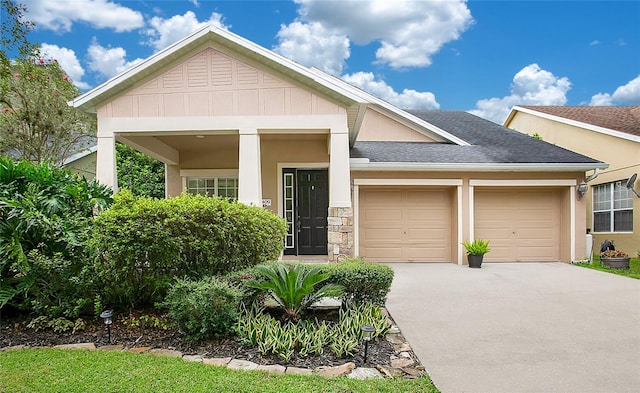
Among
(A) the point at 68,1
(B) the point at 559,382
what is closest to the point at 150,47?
(A) the point at 68,1

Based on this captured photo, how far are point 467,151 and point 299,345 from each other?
30.9 feet

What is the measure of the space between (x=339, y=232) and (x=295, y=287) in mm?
3805

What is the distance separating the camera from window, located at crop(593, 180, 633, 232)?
12.3 m

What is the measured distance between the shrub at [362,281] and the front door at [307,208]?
5811 mm

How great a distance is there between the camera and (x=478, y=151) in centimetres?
1178

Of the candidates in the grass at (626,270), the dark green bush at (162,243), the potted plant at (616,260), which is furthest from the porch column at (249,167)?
the potted plant at (616,260)

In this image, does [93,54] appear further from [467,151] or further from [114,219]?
[467,151]

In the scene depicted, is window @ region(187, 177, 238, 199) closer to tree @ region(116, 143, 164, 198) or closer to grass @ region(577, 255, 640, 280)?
tree @ region(116, 143, 164, 198)

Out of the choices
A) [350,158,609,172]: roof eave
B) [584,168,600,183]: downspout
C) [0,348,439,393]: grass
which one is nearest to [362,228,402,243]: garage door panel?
[350,158,609,172]: roof eave

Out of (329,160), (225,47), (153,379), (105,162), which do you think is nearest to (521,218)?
(329,160)

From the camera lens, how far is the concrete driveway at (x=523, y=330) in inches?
139

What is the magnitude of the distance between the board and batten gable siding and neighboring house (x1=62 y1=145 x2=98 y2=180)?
6.02 m

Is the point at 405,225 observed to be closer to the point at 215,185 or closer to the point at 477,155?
the point at 477,155

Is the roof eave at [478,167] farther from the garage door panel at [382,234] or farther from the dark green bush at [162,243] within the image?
the dark green bush at [162,243]
